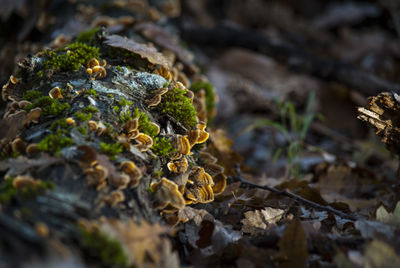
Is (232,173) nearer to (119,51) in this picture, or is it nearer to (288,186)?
(288,186)

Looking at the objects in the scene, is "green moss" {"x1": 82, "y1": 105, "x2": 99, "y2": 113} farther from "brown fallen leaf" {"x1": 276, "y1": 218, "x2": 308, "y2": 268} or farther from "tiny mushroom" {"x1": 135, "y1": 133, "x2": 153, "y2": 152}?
"brown fallen leaf" {"x1": 276, "y1": 218, "x2": 308, "y2": 268}

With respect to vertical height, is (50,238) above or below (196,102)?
above

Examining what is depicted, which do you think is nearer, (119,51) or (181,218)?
(181,218)

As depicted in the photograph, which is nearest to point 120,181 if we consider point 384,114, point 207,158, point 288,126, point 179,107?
point 179,107

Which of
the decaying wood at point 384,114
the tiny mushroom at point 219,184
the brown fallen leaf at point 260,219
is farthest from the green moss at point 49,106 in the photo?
the decaying wood at point 384,114

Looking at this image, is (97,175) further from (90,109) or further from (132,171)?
(90,109)

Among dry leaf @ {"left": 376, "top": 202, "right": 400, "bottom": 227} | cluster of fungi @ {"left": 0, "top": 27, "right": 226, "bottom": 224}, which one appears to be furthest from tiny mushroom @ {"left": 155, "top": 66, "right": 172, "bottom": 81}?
dry leaf @ {"left": 376, "top": 202, "right": 400, "bottom": 227}

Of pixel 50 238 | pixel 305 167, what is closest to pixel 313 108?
pixel 305 167

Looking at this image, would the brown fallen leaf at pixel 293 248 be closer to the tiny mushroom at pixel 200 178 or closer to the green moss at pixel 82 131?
the tiny mushroom at pixel 200 178
